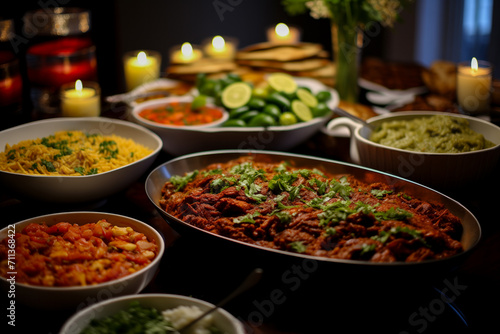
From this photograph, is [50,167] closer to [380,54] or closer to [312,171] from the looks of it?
[312,171]

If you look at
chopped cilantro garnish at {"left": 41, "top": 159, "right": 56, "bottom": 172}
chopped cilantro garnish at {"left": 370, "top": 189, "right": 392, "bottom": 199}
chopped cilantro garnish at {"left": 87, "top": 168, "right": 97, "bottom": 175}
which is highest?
chopped cilantro garnish at {"left": 41, "top": 159, "right": 56, "bottom": 172}

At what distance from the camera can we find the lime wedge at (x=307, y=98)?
3070 mm

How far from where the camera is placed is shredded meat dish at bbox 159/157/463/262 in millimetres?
1688

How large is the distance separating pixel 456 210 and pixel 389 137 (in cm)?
69

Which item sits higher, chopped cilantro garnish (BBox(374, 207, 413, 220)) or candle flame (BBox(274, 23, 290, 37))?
candle flame (BBox(274, 23, 290, 37))

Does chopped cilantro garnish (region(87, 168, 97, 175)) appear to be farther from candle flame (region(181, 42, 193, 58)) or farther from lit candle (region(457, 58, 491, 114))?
lit candle (region(457, 58, 491, 114))

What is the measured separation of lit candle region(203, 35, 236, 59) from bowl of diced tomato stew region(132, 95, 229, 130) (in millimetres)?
1168

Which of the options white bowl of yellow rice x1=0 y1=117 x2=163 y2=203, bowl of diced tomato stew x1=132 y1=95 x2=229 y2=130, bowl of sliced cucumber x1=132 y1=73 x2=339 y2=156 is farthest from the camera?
bowl of diced tomato stew x1=132 y1=95 x2=229 y2=130

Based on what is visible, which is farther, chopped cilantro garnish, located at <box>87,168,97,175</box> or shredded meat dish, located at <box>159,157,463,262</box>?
chopped cilantro garnish, located at <box>87,168,97,175</box>

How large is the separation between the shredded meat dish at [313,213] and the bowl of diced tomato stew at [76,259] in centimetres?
25

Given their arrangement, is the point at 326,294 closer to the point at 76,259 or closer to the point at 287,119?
the point at 76,259

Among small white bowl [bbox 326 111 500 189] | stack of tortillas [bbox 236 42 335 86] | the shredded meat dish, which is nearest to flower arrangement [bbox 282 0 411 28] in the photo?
stack of tortillas [bbox 236 42 335 86]

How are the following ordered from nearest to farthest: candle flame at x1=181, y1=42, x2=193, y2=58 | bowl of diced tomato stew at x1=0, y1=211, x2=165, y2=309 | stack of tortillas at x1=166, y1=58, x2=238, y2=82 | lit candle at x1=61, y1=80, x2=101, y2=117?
bowl of diced tomato stew at x1=0, y1=211, x2=165, y2=309 → lit candle at x1=61, y1=80, x2=101, y2=117 → stack of tortillas at x1=166, y1=58, x2=238, y2=82 → candle flame at x1=181, y1=42, x2=193, y2=58

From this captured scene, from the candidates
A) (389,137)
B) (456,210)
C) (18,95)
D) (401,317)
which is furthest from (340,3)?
(401,317)
